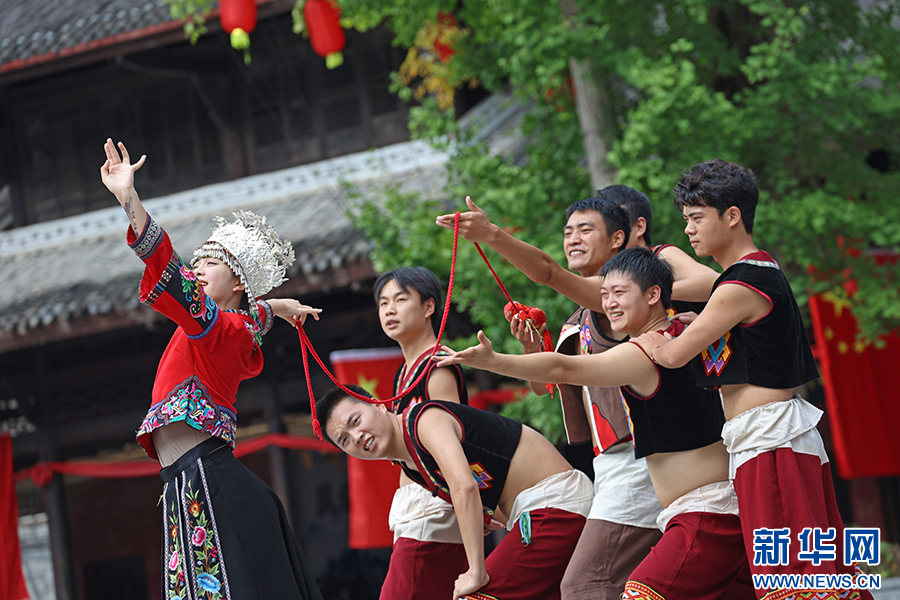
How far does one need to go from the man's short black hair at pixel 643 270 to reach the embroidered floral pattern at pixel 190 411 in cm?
141

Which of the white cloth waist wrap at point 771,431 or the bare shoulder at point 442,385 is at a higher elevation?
the bare shoulder at point 442,385

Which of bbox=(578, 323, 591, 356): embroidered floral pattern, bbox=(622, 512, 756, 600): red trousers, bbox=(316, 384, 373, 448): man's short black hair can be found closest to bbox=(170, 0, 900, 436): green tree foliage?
bbox=(578, 323, 591, 356): embroidered floral pattern

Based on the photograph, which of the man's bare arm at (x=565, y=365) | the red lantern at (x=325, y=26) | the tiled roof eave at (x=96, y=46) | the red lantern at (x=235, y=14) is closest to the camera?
the man's bare arm at (x=565, y=365)

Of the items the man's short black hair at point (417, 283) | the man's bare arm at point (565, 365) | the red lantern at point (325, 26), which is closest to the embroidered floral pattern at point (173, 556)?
the man's bare arm at point (565, 365)

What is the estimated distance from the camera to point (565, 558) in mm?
3336

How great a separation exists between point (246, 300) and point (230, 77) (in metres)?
7.16

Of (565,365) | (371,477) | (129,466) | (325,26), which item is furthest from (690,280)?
(129,466)

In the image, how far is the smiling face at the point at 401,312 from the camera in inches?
153

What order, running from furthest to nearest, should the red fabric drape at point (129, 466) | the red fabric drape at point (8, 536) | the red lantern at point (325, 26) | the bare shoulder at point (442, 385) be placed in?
the red fabric drape at point (8, 536), the red fabric drape at point (129, 466), the red lantern at point (325, 26), the bare shoulder at point (442, 385)

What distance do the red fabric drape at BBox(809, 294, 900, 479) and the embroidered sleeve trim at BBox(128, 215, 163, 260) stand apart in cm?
670

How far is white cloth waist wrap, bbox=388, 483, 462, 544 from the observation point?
12.2 ft

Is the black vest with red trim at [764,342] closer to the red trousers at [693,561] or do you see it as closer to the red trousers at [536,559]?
the red trousers at [693,561]

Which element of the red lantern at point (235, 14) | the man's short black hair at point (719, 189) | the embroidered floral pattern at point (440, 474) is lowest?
the embroidered floral pattern at point (440, 474)

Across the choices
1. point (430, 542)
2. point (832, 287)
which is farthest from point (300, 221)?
point (430, 542)
